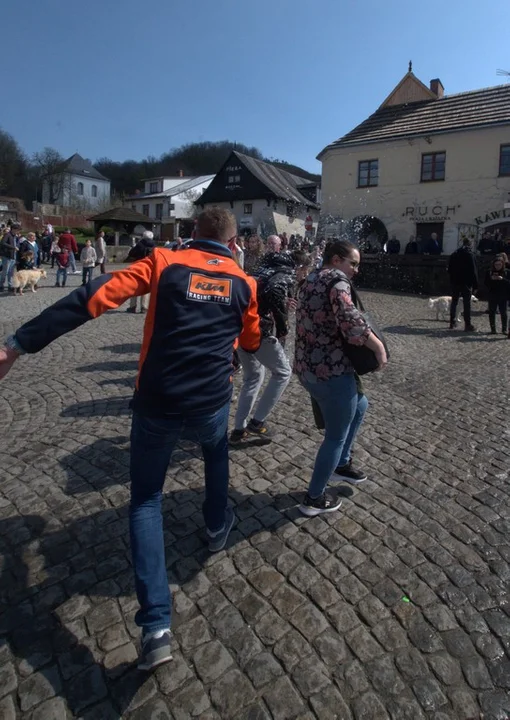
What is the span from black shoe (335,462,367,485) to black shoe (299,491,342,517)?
448 mm

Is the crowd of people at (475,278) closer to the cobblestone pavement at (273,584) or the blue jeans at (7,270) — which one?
the cobblestone pavement at (273,584)

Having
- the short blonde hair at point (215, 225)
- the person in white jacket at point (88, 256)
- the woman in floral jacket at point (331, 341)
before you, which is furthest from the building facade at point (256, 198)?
the short blonde hair at point (215, 225)

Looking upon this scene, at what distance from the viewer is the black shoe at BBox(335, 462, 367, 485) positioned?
3.94m

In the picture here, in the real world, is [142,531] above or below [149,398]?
below

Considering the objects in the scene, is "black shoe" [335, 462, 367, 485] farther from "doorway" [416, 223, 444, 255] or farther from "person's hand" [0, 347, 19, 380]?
"doorway" [416, 223, 444, 255]

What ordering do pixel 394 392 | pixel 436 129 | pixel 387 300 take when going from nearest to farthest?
pixel 394 392
pixel 387 300
pixel 436 129

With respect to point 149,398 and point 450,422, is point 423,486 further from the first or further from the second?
point 149,398

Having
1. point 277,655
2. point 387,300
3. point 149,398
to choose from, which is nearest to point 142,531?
point 149,398

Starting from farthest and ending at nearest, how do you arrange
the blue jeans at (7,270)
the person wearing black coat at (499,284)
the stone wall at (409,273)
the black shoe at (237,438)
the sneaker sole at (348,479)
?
the stone wall at (409,273) < the blue jeans at (7,270) < the person wearing black coat at (499,284) < the black shoe at (237,438) < the sneaker sole at (348,479)

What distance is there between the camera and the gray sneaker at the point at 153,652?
2213 mm

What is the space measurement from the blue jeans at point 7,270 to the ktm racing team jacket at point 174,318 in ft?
45.6

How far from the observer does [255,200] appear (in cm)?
4438

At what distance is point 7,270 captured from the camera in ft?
48.0

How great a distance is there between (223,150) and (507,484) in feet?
299
